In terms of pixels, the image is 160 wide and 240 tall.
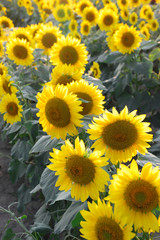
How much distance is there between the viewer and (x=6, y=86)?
1.99m

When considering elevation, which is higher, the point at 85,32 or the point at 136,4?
the point at 136,4

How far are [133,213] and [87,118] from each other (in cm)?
52

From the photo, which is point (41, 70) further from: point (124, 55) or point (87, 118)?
point (87, 118)

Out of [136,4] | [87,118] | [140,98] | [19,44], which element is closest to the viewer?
[87,118]

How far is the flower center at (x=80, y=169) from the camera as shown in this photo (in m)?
1.15

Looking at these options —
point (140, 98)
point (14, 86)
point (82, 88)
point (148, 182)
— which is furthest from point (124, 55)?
point (148, 182)

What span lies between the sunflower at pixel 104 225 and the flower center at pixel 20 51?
5.83 ft

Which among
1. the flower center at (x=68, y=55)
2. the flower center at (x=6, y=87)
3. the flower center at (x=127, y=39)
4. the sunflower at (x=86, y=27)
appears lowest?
the flower center at (x=6, y=87)

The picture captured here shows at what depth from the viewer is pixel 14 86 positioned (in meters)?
2.02

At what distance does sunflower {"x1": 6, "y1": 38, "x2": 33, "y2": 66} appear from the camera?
249 centimetres

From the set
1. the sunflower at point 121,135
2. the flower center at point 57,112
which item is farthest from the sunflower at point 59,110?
the sunflower at point 121,135

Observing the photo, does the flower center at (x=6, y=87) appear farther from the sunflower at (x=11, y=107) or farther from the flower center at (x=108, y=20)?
the flower center at (x=108, y=20)

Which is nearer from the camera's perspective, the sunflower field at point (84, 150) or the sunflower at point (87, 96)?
the sunflower field at point (84, 150)

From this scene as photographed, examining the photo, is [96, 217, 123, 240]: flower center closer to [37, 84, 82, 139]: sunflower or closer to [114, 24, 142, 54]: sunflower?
[37, 84, 82, 139]: sunflower
